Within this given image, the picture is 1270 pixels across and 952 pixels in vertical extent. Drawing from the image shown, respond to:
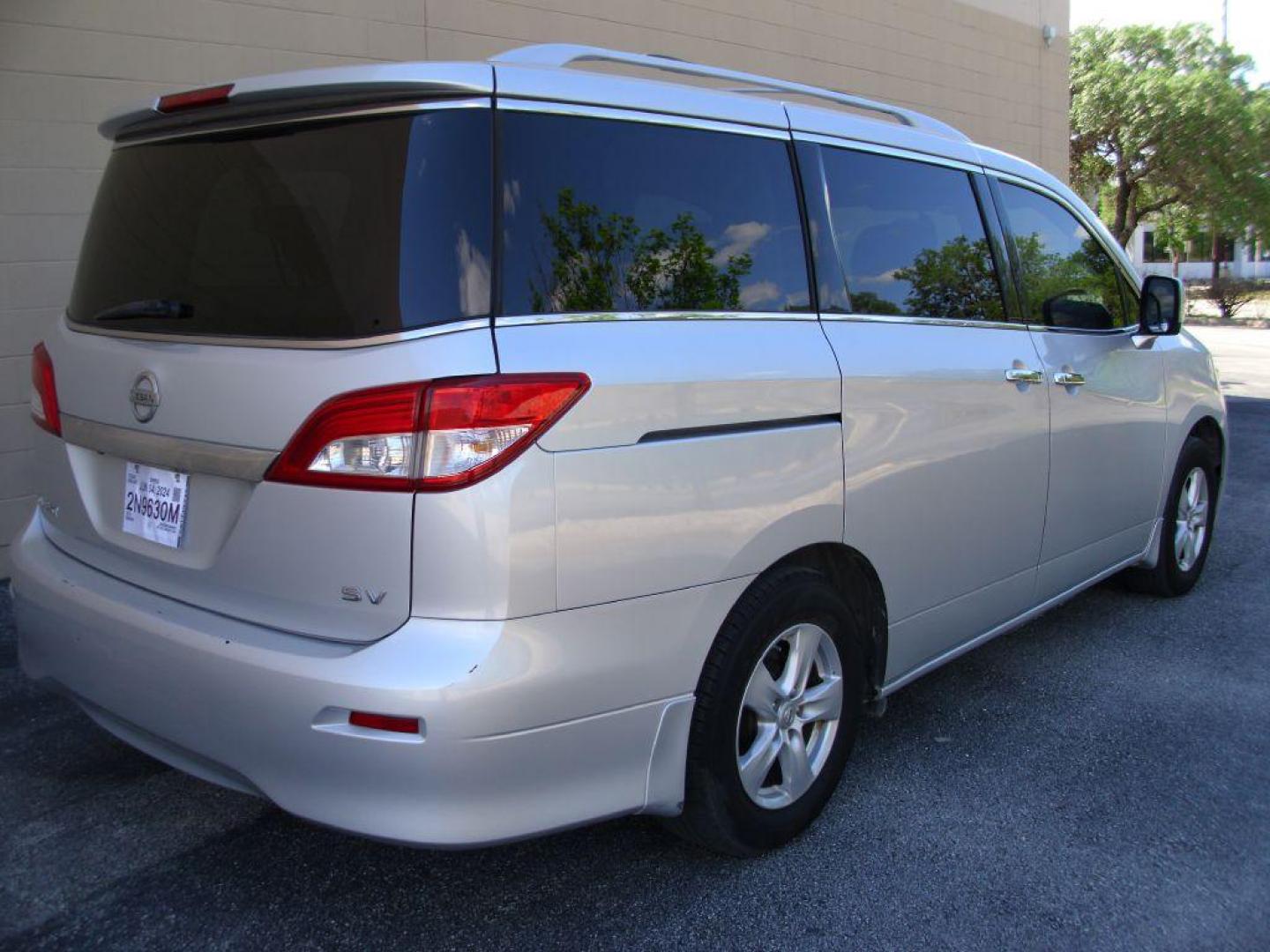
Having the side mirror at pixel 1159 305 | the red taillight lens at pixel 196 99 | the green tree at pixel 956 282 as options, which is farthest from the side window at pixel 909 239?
the red taillight lens at pixel 196 99

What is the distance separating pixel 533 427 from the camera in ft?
7.46

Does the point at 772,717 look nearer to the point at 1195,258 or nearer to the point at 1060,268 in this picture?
the point at 1060,268

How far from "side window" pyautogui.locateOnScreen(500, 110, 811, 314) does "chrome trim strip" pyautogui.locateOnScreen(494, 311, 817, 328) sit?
15 mm

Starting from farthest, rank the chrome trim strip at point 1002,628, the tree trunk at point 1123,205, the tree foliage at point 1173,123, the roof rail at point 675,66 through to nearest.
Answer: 1. the tree trunk at point 1123,205
2. the tree foliage at point 1173,123
3. the chrome trim strip at point 1002,628
4. the roof rail at point 675,66

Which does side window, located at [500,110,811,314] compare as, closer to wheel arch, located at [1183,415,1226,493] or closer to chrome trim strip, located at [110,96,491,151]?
chrome trim strip, located at [110,96,491,151]

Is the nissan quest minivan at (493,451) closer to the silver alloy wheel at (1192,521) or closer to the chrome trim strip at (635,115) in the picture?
the chrome trim strip at (635,115)

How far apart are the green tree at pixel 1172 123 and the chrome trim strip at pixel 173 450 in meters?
28.7

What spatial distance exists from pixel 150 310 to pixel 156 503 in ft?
1.50

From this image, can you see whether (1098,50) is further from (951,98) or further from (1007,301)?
(1007,301)

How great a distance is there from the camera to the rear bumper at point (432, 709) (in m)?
2.22

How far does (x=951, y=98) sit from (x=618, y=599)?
427 inches

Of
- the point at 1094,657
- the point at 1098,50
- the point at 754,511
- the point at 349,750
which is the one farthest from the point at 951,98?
the point at 1098,50

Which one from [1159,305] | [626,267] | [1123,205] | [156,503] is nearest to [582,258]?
[626,267]

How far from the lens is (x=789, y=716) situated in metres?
2.95
